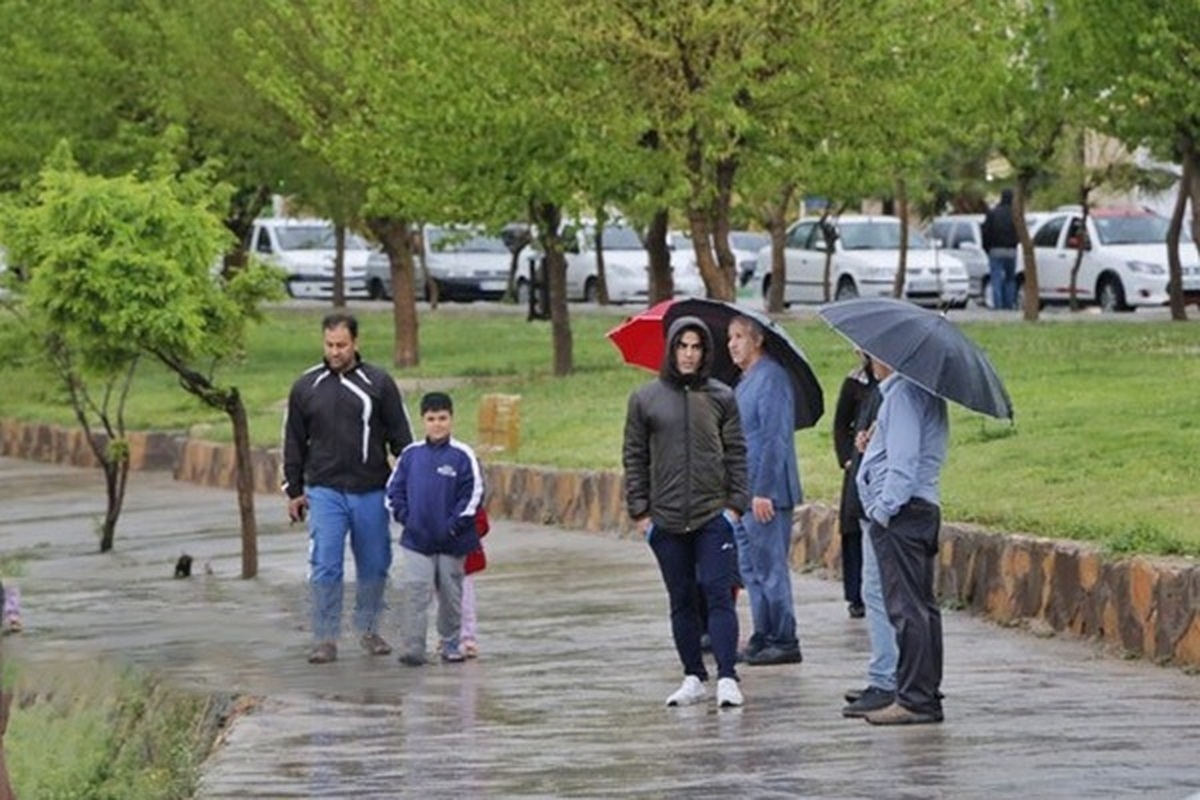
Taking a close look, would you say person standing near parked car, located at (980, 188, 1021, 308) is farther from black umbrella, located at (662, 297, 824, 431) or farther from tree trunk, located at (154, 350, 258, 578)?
black umbrella, located at (662, 297, 824, 431)

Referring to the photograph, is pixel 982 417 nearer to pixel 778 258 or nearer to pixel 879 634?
pixel 879 634

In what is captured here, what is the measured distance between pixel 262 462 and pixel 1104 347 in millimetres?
7623

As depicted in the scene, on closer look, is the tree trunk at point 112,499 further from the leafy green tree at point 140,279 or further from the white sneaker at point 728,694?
the white sneaker at point 728,694

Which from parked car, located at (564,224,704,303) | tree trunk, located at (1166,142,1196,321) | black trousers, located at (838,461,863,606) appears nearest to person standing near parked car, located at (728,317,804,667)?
black trousers, located at (838,461,863,606)

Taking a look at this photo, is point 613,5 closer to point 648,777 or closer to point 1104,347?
point 1104,347

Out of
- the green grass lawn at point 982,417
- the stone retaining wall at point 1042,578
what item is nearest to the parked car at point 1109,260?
the green grass lawn at point 982,417

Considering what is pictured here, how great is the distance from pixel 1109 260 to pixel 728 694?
32.2 meters

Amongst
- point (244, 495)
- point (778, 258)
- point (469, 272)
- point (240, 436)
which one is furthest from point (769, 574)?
point (469, 272)

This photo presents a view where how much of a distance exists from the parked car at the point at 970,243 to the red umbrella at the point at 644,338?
33.1 m

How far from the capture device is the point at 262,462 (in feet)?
90.0

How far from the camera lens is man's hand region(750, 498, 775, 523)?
14.2 metres

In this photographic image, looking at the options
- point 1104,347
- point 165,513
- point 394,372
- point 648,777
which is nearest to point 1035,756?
point 648,777

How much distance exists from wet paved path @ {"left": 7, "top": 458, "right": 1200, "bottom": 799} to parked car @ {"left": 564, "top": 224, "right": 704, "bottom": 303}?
1222 inches

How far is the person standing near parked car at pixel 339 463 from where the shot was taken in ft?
51.5
